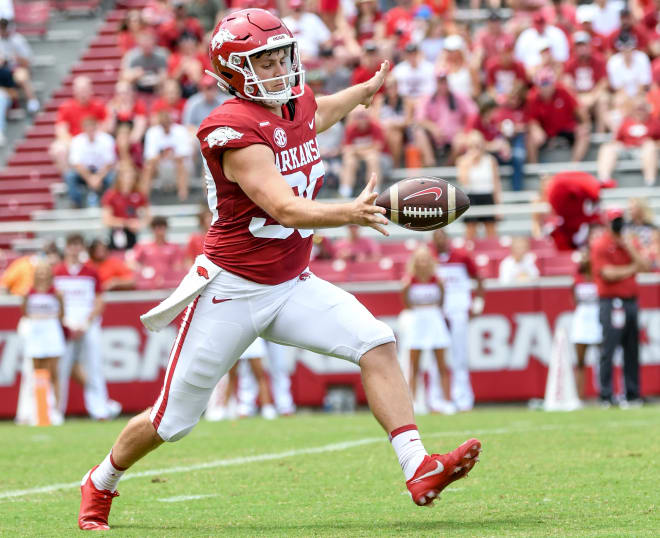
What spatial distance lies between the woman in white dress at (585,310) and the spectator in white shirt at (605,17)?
4.95m

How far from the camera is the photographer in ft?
40.0

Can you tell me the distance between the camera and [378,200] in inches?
195

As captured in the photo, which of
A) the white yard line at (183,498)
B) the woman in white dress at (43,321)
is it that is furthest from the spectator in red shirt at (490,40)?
the white yard line at (183,498)

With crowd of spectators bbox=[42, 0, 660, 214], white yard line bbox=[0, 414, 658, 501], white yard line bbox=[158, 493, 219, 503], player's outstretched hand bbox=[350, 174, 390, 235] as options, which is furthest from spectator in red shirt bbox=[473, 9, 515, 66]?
player's outstretched hand bbox=[350, 174, 390, 235]

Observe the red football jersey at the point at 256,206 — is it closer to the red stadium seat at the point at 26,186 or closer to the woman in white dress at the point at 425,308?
the woman in white dress at the point at 425,308

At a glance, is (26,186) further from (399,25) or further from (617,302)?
(617,302)

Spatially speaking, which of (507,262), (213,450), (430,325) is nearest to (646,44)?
(507,262)

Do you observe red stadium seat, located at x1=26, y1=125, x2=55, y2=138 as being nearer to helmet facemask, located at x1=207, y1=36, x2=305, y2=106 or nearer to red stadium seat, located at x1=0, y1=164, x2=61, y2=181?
red stadium seat, located at x1=0, y1=164, x2=61, y2=181

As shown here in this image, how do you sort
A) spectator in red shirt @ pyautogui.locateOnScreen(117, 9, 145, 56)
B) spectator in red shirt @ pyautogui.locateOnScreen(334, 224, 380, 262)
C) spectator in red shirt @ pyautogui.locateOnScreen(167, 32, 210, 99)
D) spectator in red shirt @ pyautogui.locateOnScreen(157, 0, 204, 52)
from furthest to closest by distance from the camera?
spectator in red shirt @ pyautogui.locateOnScreen(117, 9, 145, 56) < spectator in red shirt @ pyautogui.locateOnScreen(157, 0, 204, 52) < spectator in red shirt @ pyautogui.locateOnScreen(167, 32, 210, 99) < spectator in red shirt @ pyautogui.locateOnScreen(334, 224, 380, 262)

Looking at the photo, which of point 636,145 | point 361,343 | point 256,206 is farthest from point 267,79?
point 636,145

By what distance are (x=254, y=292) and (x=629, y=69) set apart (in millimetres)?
11214

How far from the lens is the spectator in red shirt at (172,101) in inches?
654

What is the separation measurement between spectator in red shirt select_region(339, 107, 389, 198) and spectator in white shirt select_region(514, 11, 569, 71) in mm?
2276

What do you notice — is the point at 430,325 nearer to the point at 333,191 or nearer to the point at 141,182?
the point at 333,191
